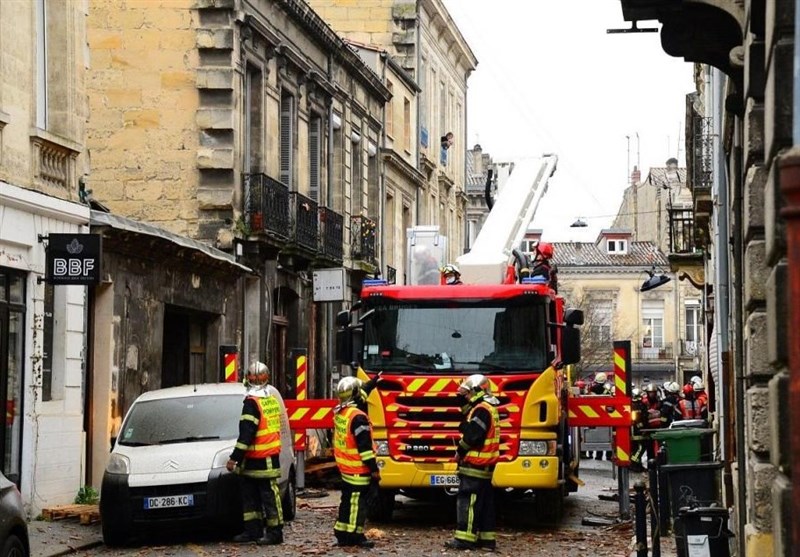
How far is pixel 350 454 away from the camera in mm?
15320

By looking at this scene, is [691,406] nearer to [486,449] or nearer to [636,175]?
[486,449]

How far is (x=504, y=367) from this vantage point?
17.5m

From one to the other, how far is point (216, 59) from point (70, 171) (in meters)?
7.34

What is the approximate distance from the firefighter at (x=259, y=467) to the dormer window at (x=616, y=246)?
72.6 meters

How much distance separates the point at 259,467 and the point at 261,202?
12.1 metres

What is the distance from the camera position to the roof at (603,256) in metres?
84.4

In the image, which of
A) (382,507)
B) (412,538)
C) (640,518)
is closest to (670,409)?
(382,507)

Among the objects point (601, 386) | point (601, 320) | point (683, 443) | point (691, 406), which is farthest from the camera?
point (601, 320)

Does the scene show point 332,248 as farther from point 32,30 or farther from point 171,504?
point 171,504

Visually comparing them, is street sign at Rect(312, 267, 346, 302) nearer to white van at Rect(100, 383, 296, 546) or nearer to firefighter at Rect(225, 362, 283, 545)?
white van at Rect(100, 383, 296, 546)

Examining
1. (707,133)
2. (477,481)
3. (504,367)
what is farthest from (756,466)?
(707,133)

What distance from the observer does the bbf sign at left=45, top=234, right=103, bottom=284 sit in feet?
58.7

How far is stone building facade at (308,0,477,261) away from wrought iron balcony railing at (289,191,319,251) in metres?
9.21

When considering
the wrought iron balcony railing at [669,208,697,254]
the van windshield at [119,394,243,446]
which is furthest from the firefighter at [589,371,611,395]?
the van windshield at [119,394,243,446]
